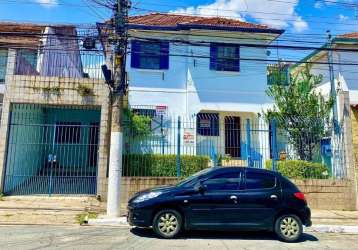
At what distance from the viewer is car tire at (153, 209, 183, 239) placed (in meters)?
6.87

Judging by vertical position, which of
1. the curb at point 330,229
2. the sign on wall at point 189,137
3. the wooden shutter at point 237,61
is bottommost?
the curb at point 330,229

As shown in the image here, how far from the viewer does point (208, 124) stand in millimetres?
15719

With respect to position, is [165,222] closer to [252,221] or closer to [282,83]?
[252,221]

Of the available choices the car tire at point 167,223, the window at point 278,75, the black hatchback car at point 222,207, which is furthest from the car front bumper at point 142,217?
the window at point 278,75

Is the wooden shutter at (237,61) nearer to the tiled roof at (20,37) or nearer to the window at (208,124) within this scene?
the window at (208,124)

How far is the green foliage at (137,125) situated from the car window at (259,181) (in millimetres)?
5690

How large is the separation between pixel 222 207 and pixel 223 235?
847 mm

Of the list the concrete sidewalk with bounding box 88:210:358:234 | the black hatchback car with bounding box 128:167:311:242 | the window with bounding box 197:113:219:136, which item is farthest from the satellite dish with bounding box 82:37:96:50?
the black hatchback car with bounding box 128:167:311:242

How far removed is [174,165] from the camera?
37.7 ft

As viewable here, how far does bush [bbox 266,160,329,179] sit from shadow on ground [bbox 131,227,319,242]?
12.7 ft

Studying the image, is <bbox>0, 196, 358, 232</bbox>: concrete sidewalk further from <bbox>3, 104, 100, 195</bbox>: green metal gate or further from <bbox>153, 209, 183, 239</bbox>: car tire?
<bbox>153, 209, 183, 239</bbox>: car tire

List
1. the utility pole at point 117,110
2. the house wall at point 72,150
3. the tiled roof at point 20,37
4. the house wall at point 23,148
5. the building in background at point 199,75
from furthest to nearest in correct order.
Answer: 1. the building in background at point 199,75
2. the tiled roof at point 20,37
3. the house wall at point 72,150
4. the house wall at point 23,148
5. the utility pole at point 117,110

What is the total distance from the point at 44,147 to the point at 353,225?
13.1 m

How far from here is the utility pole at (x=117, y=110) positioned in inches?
341
